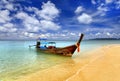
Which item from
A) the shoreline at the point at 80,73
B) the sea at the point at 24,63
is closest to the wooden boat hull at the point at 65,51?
the sea at the point at 24,63

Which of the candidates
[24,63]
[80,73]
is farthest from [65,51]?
[80,73]

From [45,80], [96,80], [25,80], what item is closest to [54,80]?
[45,80]

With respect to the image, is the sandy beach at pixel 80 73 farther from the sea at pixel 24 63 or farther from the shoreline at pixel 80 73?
the sea at pixel 24 63

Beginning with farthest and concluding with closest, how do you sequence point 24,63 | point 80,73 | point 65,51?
point 65,51
point 24,63
point 80,73

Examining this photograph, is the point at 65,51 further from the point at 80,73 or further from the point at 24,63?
the point at 80,73

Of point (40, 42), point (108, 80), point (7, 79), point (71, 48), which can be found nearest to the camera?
point (108, 80)

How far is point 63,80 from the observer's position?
7.21 metres

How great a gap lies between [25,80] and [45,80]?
98 cm

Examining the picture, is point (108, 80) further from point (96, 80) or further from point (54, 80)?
point (54, 80)

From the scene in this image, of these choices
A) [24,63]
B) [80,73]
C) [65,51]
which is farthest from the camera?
[65,51]

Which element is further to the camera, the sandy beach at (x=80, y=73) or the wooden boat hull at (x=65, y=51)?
the wooden boat hull at (x=65, y=51)

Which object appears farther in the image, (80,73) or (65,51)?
(65,51)

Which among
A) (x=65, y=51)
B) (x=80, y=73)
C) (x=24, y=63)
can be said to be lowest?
(x=24, y=63)

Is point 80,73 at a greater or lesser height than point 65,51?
lesser
